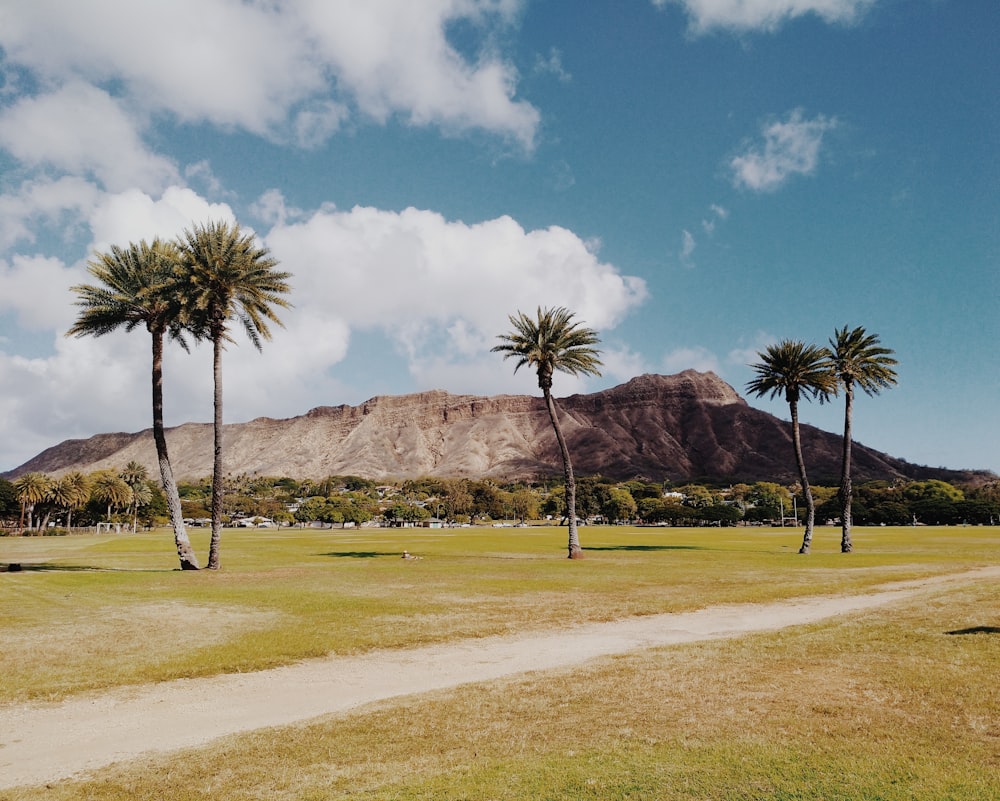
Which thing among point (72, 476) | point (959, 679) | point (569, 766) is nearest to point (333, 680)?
point (569, 766)

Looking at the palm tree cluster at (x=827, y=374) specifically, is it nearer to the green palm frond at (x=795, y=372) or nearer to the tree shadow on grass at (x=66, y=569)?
the green palm frond at (x=795, y=372)

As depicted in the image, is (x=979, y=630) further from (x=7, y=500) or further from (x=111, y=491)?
(x=7, y=500)

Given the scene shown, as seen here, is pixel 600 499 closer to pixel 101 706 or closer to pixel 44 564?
pixel 44 564

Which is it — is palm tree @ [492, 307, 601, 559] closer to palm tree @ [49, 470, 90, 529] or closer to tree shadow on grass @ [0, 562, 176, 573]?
tree shadow on grass @ [0, 562, 176, 573]

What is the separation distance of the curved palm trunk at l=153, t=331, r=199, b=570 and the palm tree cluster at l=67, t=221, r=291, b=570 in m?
0.05

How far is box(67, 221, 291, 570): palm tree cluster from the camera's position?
37500 millimetres

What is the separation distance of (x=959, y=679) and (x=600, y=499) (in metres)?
185

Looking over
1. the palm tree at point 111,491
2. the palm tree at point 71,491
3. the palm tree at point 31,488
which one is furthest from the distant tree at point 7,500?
the palm tree at point 111,491

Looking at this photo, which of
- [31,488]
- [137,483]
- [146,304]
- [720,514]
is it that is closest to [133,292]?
[146,304]

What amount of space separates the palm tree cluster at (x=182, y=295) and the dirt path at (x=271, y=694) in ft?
84.9

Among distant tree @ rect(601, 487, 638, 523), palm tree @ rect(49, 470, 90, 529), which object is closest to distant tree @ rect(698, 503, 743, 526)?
distant tree @ rect(601, 487, 638, 523)

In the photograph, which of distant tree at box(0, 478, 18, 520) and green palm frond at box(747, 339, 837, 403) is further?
distant tree at box(0, 478, 18, 520)

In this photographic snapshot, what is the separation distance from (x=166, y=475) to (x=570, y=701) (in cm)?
3339

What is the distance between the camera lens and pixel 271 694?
41.4 ft
